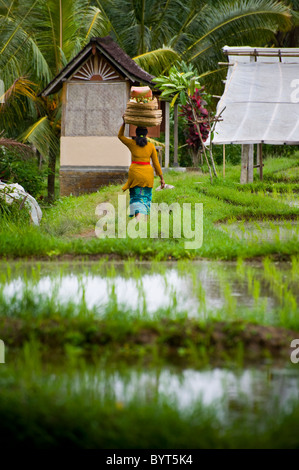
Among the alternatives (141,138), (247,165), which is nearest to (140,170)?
(141,138)

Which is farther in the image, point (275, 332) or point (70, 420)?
point (275, 332)

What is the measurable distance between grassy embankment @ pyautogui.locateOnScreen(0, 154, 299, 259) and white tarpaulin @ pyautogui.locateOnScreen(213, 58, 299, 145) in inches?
43.9

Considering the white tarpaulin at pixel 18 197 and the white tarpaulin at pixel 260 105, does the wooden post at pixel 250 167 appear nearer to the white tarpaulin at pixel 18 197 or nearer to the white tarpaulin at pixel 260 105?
the white tarpaulin at pixel 260 105

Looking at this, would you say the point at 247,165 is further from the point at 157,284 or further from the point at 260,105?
the point at 157,284

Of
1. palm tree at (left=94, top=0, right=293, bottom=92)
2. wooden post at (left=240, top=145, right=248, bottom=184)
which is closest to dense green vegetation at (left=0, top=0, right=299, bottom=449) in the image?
wooden post at (left=240, top=145, right=248, bottom=184)

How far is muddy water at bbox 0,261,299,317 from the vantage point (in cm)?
494

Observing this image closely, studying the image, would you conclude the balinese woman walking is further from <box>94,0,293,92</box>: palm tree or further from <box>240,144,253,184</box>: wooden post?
<box>94,0,293,92</box>: palm tree

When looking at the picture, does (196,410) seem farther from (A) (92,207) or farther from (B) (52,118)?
(B) (52,118)

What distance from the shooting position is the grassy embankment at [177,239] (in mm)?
7240

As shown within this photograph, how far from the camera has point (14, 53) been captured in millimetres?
19641

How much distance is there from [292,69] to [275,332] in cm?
1320

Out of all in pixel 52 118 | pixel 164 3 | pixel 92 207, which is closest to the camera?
pixel 92 207

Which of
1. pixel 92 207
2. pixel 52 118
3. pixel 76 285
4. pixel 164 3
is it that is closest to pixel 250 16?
pixel 164 3

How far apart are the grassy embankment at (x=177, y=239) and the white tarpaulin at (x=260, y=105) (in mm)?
1114
